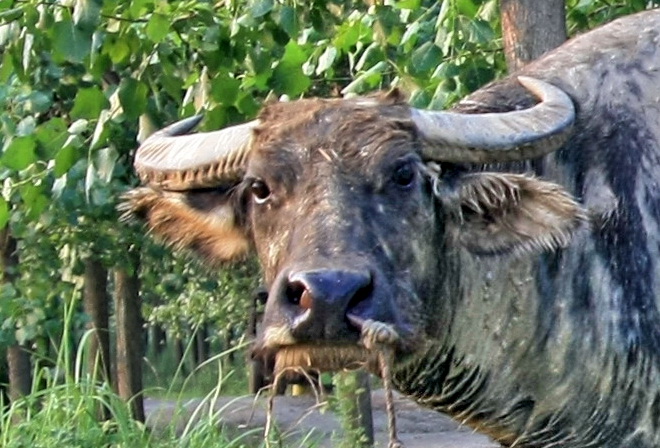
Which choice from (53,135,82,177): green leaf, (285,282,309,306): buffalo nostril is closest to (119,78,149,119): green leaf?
(53,135,82,177): green leaf

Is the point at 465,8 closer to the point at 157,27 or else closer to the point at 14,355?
the point at 157,27

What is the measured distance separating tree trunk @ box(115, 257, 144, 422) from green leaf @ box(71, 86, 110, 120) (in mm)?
5688

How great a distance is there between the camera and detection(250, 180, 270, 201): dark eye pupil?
448 cm

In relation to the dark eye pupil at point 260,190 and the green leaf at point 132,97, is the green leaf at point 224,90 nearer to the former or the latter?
the green leaf at point 132,97

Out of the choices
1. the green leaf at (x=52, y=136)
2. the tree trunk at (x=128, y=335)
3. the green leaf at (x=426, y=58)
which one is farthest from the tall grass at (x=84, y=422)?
the tree trunk at (x=128, y=335)

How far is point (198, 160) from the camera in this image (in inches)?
184

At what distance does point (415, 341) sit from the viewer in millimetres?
4320

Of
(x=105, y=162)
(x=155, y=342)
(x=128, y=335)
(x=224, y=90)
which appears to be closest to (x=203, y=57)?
(x=224, y=90)

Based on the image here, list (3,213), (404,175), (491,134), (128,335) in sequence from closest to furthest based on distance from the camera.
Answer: (404,175)
(491,134)
(3,213)
(128,335)

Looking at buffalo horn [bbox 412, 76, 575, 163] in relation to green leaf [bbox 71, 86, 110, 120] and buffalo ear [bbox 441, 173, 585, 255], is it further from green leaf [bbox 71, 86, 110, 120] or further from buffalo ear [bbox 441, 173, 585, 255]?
green leaf [bbox 71, 86, 110, 120]

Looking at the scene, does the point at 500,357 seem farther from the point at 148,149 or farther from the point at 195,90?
the point at 195,90

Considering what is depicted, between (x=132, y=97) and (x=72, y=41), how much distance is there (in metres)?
0.50

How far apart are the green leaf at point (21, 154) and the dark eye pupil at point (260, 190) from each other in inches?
80.0

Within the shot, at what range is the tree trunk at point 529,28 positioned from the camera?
19.6 feet
